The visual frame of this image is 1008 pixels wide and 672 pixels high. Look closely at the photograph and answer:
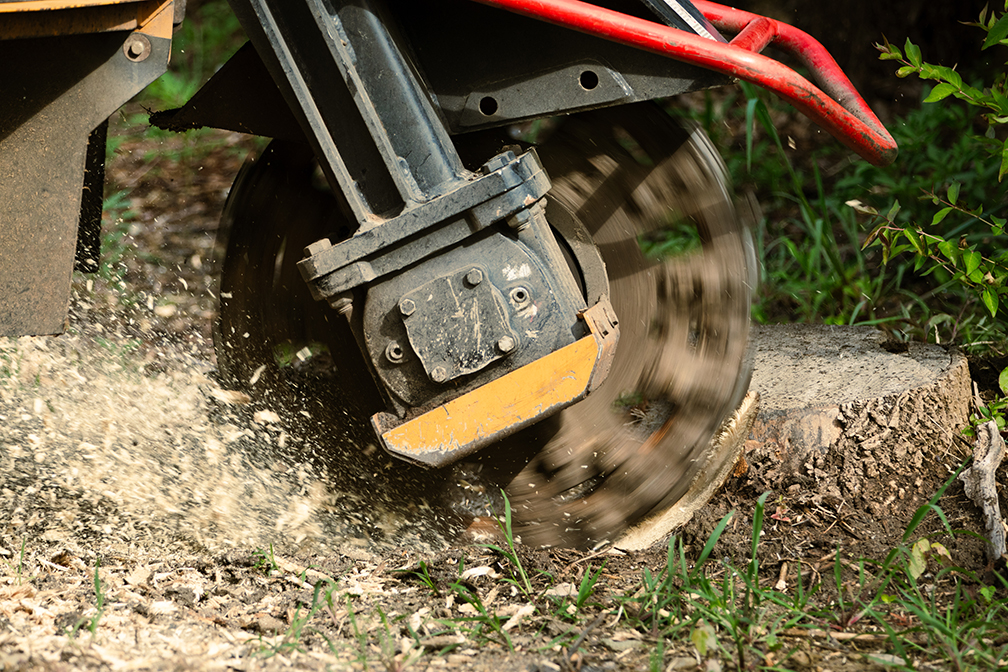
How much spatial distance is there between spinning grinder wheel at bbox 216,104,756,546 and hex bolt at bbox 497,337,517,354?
34 centimetres

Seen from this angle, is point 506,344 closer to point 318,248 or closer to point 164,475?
point 318,248

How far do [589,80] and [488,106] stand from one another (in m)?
0.23

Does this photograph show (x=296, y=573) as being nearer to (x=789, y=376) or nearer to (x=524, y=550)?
(x=524, y=550)

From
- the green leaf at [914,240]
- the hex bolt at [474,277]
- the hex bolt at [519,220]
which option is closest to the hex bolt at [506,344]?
the hex bolt at [474,277]

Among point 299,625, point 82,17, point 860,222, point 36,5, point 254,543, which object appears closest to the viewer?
point 36,5

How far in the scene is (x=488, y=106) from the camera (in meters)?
1.77

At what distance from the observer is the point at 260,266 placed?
83.0 inches

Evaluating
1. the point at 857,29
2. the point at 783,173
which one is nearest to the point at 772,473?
the point at 783,173

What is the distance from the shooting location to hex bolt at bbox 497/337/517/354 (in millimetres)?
1624

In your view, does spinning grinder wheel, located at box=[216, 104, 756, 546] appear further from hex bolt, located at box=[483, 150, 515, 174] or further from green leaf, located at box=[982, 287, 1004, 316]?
green leaf, located at box=[982, 287, 1004, 316]

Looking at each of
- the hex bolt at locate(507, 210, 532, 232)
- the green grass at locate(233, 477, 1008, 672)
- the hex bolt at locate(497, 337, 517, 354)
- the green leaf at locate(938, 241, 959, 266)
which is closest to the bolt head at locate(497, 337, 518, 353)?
the hex bolt at locate(497, 337, 517, 354)

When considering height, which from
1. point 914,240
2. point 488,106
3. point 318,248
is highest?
point 488,106

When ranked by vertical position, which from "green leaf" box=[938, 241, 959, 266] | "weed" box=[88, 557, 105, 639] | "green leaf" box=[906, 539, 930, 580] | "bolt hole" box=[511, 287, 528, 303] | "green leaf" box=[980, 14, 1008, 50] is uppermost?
"green leaf" box=[980, 14, 1008, 50]

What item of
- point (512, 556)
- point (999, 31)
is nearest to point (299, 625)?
point (512, 556)
